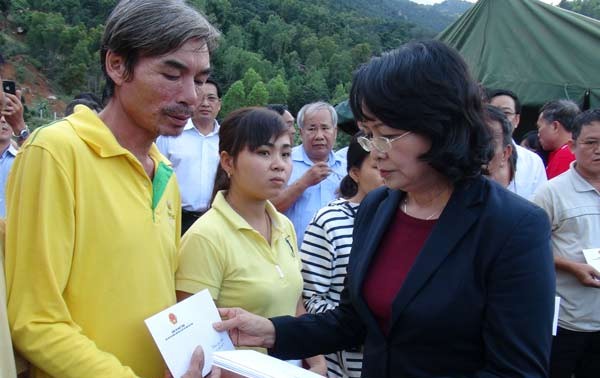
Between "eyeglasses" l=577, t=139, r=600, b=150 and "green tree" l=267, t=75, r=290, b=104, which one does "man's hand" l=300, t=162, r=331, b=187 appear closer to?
"eyeglasses" l=577, t=139, r=600, b=150

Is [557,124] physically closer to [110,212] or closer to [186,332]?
[186,332]

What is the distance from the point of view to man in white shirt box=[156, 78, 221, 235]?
4.25 metres

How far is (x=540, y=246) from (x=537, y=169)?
2971 millimetres

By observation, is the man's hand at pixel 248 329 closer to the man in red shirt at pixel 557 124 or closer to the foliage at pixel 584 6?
the man in red shirt at pixel 557 124

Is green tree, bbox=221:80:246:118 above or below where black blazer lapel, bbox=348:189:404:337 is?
below

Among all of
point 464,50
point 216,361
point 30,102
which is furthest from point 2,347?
point 30,102

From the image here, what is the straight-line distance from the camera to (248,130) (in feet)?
7.82

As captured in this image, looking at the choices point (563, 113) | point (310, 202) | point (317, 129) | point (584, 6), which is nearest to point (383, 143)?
point (310, 202)

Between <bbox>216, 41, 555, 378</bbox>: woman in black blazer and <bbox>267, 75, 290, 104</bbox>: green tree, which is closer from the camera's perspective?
<bbox>216, 41, 555, 378</bbox>: woman in black blazer

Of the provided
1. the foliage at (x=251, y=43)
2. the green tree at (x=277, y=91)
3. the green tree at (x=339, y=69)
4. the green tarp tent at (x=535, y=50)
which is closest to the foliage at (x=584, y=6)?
the foliage at (x=251, y=43)

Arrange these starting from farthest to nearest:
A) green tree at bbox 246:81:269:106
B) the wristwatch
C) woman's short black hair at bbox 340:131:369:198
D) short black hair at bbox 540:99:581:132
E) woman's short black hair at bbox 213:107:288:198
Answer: green tree at bbox 246:81:269:106, short black hair at bbox 540:99:581:132, the wristwatch, woman's short black hair at bbox 340:131:369:198, woman's short black hair at bbox 213:107:288:198

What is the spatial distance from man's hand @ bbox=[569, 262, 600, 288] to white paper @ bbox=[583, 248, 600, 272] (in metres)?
0.03

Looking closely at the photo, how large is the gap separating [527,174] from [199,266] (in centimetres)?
295

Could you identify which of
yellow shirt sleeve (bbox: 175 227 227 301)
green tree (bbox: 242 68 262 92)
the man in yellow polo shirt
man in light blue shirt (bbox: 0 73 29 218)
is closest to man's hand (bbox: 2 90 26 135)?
man in light blue shirt (bbox: 0 73 29 218)
